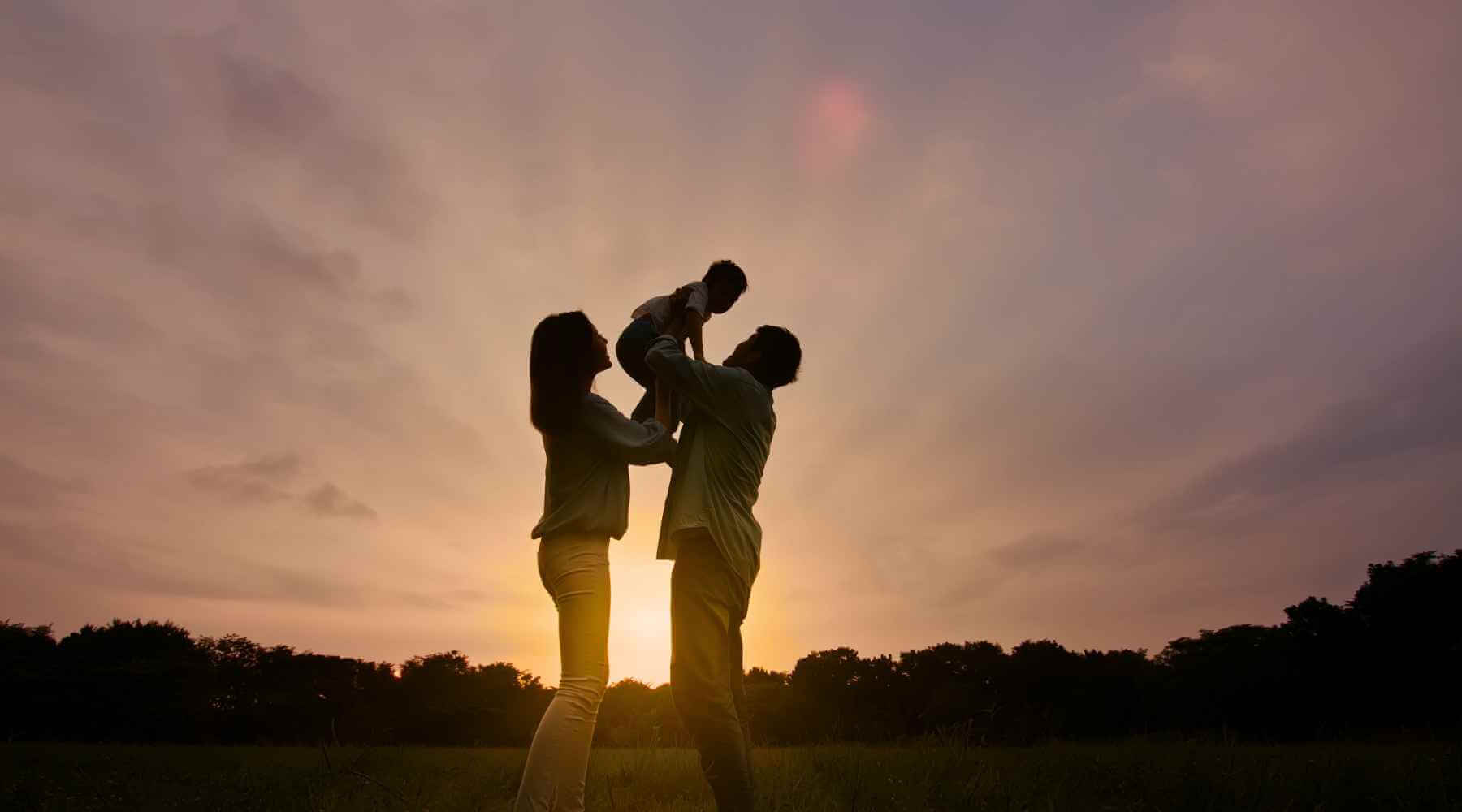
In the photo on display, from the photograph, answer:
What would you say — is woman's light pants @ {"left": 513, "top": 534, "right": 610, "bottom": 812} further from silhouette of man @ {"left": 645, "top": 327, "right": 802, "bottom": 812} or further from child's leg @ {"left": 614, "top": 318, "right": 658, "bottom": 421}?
child's leg @ {"left": 614, "top": 318, "right": 658, "bottom": 421}

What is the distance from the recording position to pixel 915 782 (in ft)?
22.6

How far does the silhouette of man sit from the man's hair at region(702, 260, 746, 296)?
768 mm

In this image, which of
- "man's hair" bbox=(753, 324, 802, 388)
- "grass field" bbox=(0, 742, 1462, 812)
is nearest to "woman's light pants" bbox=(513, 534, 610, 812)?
"man's hair" bbox=(753, 324, 802, 388)

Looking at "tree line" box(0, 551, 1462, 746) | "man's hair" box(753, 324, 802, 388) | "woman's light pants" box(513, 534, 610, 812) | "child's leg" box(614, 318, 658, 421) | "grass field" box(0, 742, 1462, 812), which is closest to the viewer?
"woman's light pants" box(513, 534, 610, 812)

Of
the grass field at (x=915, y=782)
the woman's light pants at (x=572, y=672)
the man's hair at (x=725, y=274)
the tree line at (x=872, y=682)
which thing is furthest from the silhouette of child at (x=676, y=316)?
the tree line at (x=872, y=682)

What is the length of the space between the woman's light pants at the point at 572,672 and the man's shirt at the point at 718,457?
1.70 feet

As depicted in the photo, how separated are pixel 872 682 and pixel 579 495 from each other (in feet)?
79.4

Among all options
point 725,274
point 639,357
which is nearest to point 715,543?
point 639,357

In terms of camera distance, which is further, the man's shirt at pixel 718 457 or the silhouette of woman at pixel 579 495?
the man's shirt at pixel 718 457

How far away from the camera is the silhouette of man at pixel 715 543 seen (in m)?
4.39

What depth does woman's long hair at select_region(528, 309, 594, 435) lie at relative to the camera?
14.9 ft

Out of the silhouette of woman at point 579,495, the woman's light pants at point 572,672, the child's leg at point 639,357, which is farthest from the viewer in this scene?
the child's leg at point 639,357

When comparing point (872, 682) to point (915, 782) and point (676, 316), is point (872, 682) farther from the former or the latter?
point (676, 316)

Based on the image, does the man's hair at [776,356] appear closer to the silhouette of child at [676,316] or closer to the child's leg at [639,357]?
the silhouette of child at [676,316]
